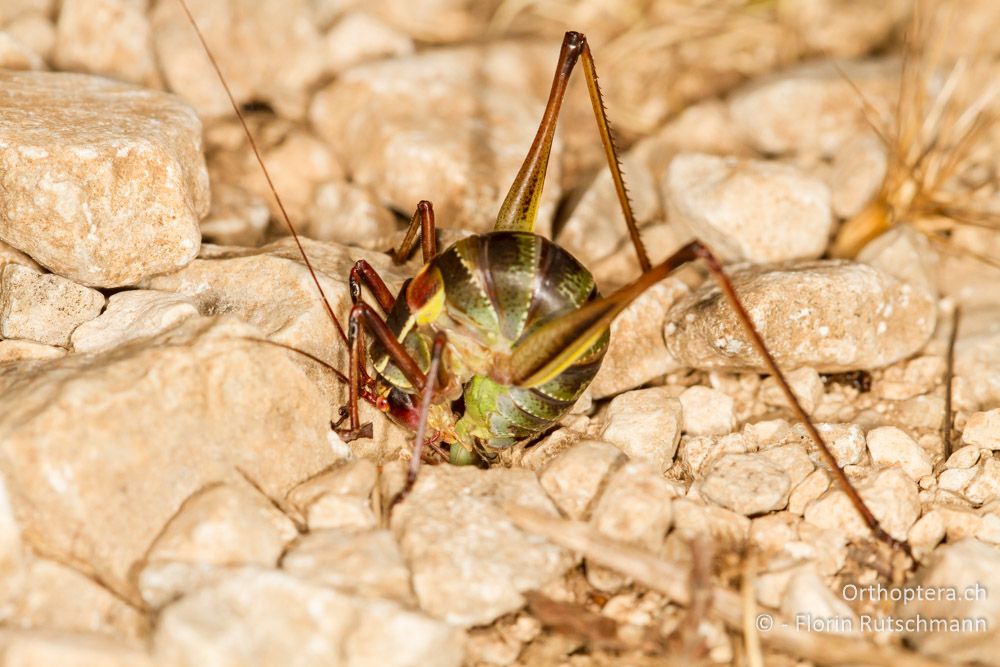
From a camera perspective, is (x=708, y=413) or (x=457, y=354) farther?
(x=708, y=413)

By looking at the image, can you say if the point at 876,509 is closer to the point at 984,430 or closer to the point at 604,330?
the point at 984,430

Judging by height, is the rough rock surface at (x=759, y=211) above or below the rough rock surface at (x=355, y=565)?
above

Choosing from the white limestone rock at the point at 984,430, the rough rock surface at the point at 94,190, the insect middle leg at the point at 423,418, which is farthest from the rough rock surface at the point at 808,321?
the rough rock surface at the point at 94,190

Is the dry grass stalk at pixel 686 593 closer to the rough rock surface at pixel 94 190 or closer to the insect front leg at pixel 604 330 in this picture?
the insect front leg at pixel 604 330

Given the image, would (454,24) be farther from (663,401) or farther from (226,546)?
(226,546)

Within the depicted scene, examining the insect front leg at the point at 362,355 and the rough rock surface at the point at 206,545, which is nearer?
the rough rock surface at the point at 206,545

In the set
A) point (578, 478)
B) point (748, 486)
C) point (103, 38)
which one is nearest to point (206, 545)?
point (578, 478)

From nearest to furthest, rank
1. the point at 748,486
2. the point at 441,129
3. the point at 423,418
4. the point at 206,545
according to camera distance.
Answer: the point at 206,545 < the point at 423,418 < the point at 748,486 < the point at 441,129
